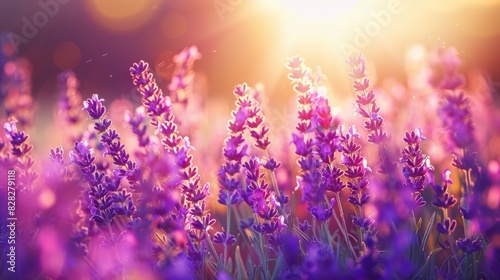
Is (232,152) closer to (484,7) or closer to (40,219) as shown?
(40,219)

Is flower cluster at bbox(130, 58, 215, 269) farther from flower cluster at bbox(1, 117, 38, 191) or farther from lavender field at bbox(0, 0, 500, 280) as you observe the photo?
flower cluster at bbox(1, 117, 38, 191)

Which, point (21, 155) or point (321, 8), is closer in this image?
point (21, 155)

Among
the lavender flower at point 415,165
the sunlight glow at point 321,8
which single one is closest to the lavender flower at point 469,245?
the lavender flower at point 415,165

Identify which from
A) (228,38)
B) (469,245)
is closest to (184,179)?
(469,245)

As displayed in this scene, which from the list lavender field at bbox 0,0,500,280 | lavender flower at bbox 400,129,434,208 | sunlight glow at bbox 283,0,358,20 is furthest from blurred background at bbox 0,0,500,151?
lavender flower at bbox 400,129,434,208

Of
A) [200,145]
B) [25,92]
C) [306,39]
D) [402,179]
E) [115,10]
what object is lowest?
[402,179]

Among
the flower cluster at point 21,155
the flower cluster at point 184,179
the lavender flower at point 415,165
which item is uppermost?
the flower cluster at point 21,155

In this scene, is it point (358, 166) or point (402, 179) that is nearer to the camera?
point (358, 166)

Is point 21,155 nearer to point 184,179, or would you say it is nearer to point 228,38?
point 184,179

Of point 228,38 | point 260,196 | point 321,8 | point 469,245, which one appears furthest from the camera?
point 228,38

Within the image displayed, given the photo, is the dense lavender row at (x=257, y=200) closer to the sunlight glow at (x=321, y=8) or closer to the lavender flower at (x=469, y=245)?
the lavender flower at (x=469, y=245)

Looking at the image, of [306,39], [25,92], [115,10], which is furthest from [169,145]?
[115,10]
